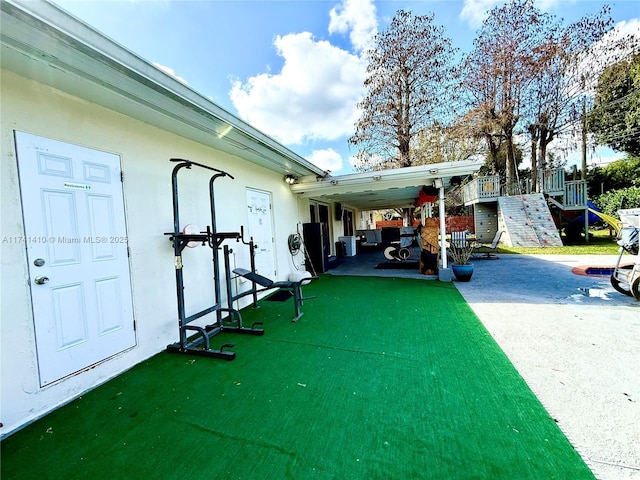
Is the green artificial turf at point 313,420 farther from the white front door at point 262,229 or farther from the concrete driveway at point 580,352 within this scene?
the white front door at point 262,229

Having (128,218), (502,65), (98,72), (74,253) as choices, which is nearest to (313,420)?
(74,253)

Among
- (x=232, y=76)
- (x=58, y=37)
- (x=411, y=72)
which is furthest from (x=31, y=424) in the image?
(x=411, y=72)

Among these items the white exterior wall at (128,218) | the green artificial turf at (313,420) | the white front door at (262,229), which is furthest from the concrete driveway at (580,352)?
the white front door at (262,229)

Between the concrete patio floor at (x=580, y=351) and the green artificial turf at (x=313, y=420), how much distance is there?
14 cm

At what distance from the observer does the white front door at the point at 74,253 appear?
204 centimetres

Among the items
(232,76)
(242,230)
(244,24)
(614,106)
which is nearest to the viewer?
(242,230)

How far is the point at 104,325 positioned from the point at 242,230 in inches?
87.4

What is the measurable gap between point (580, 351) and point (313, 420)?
271cm

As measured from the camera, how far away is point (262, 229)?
534 centimetres

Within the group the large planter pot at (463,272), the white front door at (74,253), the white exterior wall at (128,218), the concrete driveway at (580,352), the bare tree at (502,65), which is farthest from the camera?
the bare tree at (502,65)

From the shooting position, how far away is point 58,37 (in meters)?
1.64

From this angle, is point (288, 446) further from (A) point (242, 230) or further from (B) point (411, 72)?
(B) point (411, 72)

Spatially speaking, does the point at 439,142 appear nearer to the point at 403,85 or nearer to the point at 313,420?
the point at 403,85

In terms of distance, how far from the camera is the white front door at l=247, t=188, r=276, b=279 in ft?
16.4
